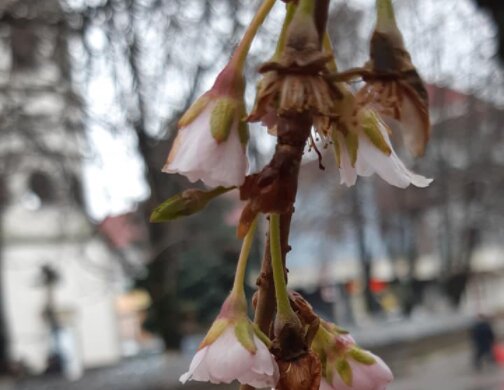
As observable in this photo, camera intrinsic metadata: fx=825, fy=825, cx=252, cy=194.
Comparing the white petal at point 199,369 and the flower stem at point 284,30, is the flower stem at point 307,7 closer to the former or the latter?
the flower stem at point 284,30

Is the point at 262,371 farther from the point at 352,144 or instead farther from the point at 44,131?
the point at 44,131

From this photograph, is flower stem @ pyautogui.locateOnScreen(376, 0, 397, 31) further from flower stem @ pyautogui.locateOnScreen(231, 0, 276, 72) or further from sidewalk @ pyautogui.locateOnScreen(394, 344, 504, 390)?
sidewalk @ pyautogui.locateOnScreen(394, 344, 504, 390)

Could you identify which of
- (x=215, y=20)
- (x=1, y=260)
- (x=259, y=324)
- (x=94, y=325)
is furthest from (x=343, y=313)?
(x=259, y=324)

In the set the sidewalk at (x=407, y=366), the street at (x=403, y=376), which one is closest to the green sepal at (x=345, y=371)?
the street at (x=403, y=376)

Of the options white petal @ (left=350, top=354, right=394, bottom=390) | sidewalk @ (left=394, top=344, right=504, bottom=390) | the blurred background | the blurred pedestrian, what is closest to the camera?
white petal @ (left=350, top=354, right=394, bottom=390)

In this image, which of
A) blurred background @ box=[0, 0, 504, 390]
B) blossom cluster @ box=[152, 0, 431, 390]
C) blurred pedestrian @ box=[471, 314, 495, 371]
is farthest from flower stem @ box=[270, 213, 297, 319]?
blurred pedestrian @ box=[471, 314, 495, 371]

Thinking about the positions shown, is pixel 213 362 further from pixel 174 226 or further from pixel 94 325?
pixel 94 325
